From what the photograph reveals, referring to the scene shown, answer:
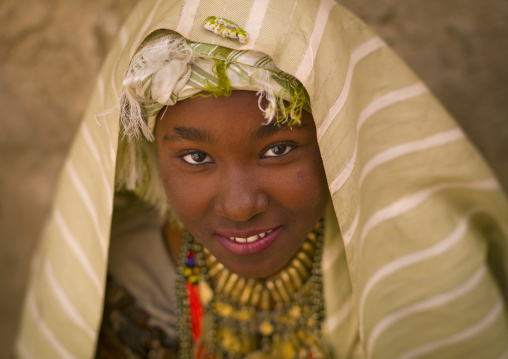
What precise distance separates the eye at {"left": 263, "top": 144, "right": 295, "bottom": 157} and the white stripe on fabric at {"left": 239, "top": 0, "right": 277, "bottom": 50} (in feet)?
0.65

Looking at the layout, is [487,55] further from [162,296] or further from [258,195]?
[162,296]

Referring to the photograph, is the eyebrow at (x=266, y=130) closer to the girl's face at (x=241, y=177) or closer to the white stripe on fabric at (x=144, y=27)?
the girl's face at (x=241, y=177)

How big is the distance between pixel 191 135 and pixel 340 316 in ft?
1.89

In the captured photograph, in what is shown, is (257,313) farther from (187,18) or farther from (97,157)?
(187,18)

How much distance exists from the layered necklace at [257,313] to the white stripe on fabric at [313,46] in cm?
46

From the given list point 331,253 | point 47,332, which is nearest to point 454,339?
point 331,253

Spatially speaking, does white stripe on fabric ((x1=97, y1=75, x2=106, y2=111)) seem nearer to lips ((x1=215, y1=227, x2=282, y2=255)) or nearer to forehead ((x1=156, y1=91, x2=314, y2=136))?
forehead ((x1=156, y1=91, x2=314, y2=136))

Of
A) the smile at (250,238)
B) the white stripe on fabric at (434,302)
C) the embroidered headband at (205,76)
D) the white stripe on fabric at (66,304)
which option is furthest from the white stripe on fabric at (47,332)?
the white stripe on fabric at (434,302)

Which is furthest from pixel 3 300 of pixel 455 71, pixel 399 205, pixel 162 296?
pixel 455 71

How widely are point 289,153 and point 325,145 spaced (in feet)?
0.27

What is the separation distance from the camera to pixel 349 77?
91 centimetres

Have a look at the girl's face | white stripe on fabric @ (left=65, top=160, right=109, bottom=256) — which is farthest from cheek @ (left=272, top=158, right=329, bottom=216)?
white stripe on fabric @ (left=65, top=160, right=109, bottom=256)

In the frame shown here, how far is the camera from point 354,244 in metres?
0.93

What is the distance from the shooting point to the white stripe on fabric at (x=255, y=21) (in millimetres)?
839
